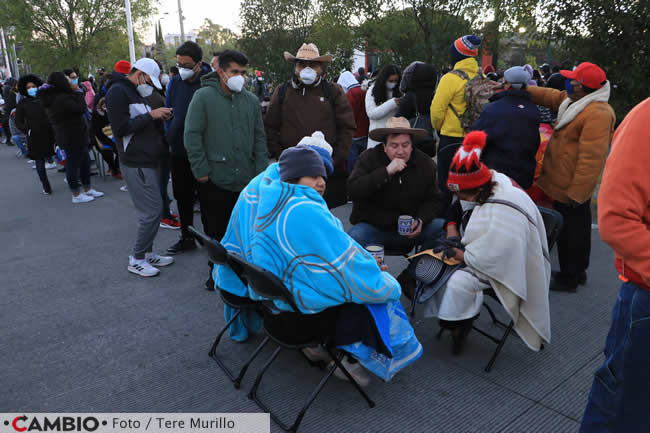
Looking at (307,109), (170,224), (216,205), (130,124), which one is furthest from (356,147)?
(130,124)

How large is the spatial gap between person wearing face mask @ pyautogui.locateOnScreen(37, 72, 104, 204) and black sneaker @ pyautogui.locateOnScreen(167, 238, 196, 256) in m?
3.15

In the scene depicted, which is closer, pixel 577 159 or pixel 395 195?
pixel 395 195

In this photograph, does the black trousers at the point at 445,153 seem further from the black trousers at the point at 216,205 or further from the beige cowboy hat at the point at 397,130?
the black trousers at the point at 216,205

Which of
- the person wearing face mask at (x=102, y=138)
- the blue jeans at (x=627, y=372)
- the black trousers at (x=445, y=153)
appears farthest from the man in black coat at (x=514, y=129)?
the person wearing face mask at (x=102, y=138)

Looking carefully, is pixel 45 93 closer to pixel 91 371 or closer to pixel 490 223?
pixel 91 371

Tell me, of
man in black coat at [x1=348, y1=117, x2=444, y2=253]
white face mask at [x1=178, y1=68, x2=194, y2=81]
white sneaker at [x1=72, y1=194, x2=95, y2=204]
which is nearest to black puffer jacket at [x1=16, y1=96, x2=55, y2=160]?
white sneaker at [x1=72, y1=194, x2=95, y2=204]

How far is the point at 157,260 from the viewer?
482 cm

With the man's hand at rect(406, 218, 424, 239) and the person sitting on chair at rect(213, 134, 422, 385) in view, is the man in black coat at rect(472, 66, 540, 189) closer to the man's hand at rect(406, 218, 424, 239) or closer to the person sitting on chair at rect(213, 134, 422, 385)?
the man's hand at rect(406, 218, 424, 239)

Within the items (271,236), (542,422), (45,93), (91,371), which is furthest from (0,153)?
(542,422)

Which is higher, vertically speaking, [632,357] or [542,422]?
[632,357]

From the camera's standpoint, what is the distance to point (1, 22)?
2131 centimetres

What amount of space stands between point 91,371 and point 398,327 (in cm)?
195

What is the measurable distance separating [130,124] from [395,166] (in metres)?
2.41

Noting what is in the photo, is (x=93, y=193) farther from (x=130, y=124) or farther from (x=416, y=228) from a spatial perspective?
(x=416, y=228)
